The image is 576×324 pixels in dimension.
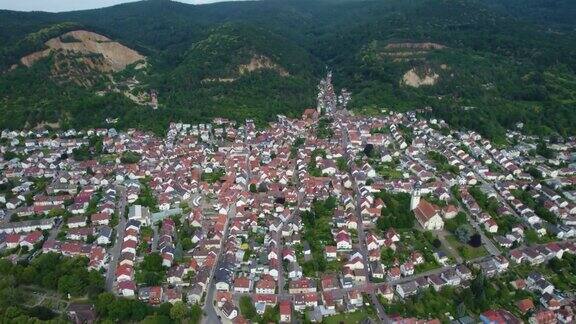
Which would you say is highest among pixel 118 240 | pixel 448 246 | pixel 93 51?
pixel 93 51

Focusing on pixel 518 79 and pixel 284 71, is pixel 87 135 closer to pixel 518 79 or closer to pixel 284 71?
pixel 284 71

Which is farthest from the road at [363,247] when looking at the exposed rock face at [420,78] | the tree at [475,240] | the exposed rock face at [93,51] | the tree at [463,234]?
the exposed rock face at [93,51]

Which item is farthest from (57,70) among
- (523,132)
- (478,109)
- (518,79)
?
(518,79)

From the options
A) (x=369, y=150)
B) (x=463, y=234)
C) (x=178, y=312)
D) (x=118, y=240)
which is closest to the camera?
(x=178, y=312)

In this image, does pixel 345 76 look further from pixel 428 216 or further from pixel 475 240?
pixel 475 240

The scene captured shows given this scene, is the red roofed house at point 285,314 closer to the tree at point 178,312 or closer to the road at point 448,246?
the tree at point 178,312

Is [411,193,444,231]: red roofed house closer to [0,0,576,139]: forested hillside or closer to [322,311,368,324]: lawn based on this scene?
[322,311,368,324]: lawn

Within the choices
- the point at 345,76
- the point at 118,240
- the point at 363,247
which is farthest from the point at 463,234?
the point at 345,76

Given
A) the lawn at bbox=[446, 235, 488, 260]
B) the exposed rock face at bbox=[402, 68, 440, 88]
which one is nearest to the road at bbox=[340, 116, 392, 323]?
the lawn at bbox=[446, 235, 488, 260]
